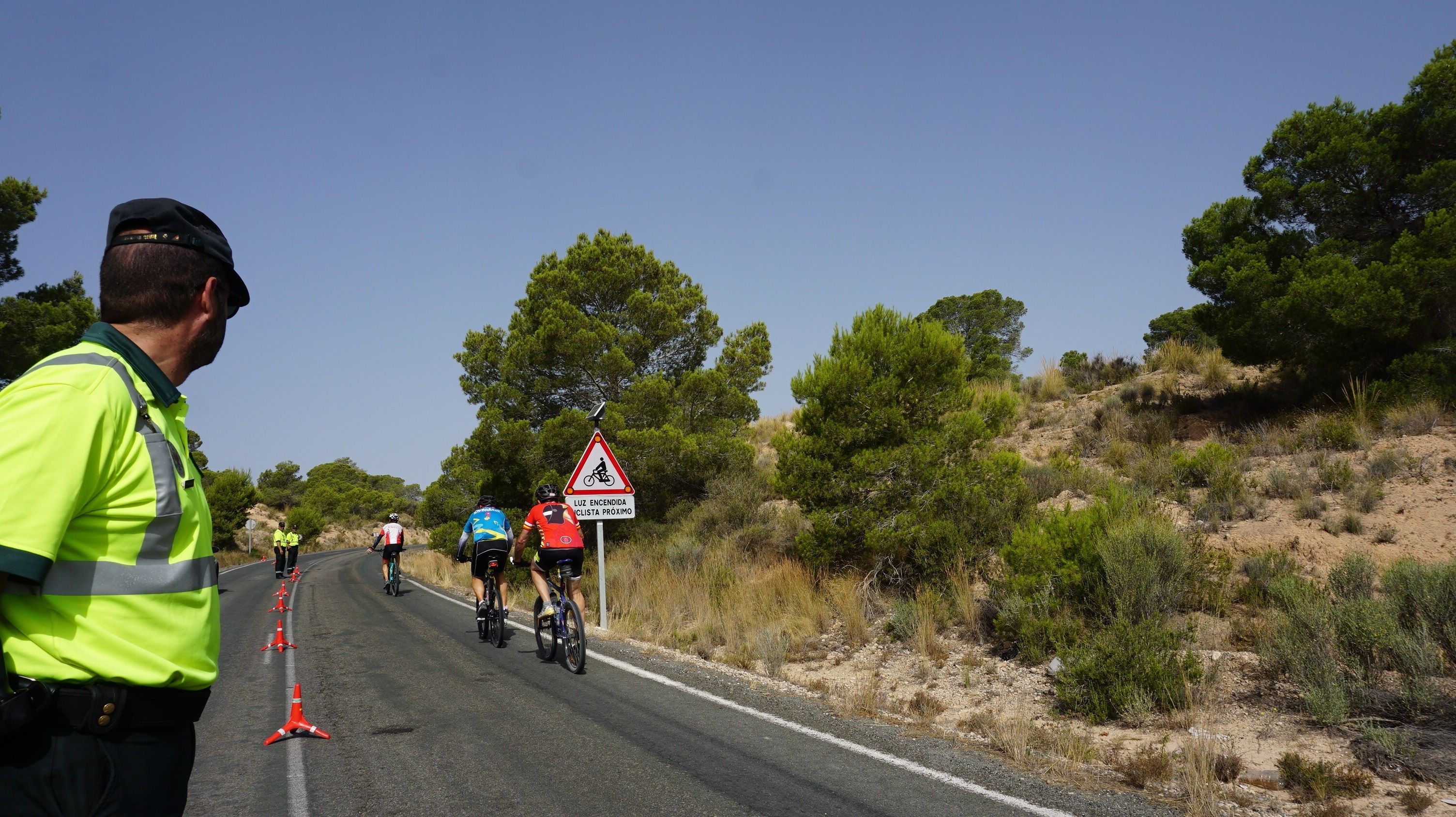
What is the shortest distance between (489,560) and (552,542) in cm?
257

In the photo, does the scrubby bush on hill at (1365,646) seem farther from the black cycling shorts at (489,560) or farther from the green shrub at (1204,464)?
the black cycling shorts at (489,560)

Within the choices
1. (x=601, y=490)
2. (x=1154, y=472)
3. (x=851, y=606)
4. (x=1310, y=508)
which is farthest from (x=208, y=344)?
(x=1154, y=472)

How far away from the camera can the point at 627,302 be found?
2066cm

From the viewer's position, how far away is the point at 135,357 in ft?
6.37

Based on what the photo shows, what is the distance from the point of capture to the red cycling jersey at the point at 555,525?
10.0m

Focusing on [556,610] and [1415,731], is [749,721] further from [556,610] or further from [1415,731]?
[1415,731]

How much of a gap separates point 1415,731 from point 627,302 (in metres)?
17.7

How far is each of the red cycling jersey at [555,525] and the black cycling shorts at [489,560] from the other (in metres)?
2.02

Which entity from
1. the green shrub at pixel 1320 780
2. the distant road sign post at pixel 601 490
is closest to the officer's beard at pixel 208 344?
the green shrub at pixel 1320 780

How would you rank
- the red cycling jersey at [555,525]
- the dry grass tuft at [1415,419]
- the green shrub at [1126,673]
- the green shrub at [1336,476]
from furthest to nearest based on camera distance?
the dry grass tuft at [1415,419] < the green shrub at [1336,476] < the red cycling jersey at [555,525] < the green shrub at [1126,673]

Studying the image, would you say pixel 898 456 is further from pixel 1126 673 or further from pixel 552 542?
pixel 1126 673

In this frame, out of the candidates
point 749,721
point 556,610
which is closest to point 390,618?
point 556,610

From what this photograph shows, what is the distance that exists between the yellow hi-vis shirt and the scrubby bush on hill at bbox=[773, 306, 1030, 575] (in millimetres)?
10276

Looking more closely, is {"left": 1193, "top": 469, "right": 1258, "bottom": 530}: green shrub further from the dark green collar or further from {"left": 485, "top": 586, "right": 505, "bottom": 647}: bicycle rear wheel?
the dark green collar
